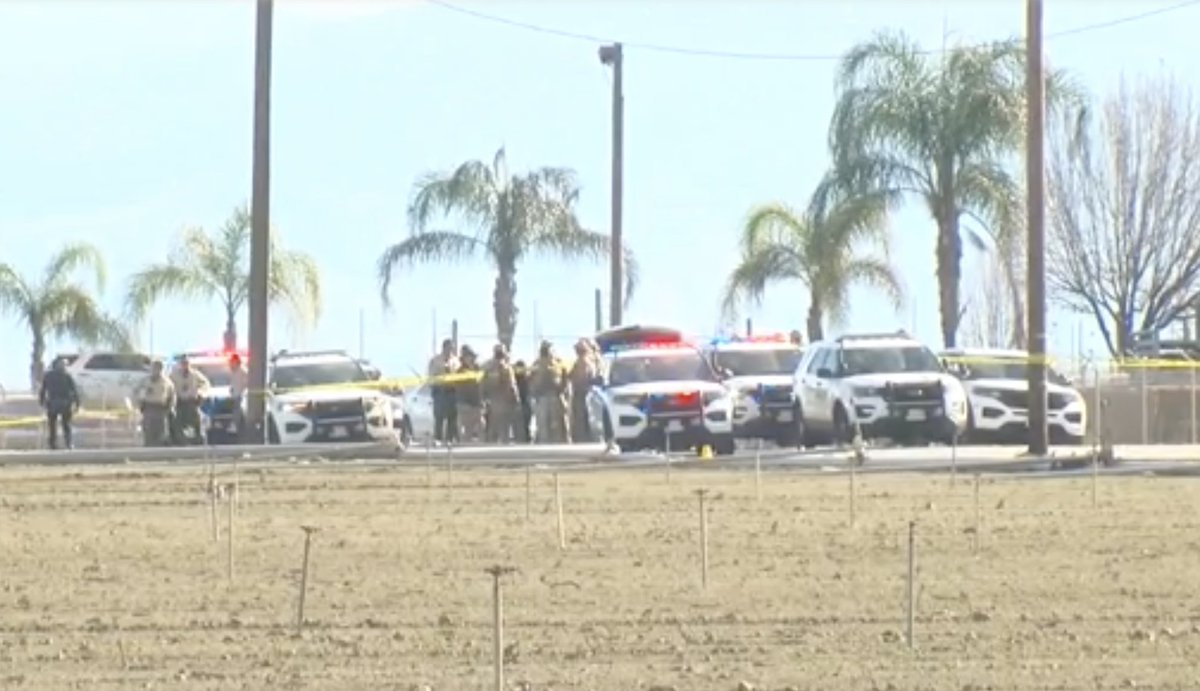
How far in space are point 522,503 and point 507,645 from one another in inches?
474

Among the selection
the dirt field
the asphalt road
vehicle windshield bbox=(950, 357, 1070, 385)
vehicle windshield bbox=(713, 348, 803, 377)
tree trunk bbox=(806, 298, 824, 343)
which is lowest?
the dirt field

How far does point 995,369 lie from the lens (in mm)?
43094

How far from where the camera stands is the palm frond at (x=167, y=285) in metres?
67.7

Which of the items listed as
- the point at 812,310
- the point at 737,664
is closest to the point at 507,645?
the point at 737,664

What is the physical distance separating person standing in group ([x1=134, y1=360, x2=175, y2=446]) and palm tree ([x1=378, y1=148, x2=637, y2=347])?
17.9 m

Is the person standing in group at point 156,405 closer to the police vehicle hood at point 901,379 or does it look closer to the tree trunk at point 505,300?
the police vehicle hood at point 901,379

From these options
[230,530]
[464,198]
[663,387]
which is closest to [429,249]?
[464,198]

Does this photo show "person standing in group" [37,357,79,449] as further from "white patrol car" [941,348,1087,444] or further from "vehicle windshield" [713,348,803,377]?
"white patrol car" [941,348,1087,444]

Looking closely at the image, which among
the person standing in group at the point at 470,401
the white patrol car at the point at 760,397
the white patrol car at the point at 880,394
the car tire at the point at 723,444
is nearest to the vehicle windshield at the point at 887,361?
the white patrol car at the point at 880,394

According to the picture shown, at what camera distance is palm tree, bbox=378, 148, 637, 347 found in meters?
62.2

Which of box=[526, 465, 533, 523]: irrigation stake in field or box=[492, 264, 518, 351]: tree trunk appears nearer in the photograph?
box=[526, 465, 533, 523]: irrigation stake in field

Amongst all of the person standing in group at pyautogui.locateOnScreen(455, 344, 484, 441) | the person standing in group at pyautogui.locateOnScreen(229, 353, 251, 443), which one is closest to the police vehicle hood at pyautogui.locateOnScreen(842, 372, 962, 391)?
the person standing in group at pyautogui.locateOnScreen(455, 344, 484, 441)

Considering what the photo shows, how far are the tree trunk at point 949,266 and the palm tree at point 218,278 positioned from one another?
668 inches

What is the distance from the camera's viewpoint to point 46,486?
111ft
